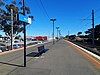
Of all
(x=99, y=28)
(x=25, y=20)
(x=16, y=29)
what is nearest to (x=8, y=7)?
(x=16, y=29)

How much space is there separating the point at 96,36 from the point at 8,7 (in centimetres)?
4269

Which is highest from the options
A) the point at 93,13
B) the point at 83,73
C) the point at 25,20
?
the point at 93,13

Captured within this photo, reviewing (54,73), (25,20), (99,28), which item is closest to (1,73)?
(54,73)

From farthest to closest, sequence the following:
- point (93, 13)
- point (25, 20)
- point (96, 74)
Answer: point (93, 13) < point (25, 20) < point (96, 74)

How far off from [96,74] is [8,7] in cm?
5945

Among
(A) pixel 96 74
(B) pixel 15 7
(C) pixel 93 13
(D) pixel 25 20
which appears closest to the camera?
(A) pixel 96 74

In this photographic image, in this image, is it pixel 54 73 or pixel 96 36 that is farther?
pixel 96 36

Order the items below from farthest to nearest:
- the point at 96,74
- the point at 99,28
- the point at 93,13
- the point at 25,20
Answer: the point at 99,28 < the point at 93,13 < the point at 25,20 < the point at 96,74

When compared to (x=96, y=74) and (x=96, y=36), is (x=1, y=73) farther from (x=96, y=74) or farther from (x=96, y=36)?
(x=96, y=36)

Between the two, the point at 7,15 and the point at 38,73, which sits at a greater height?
the point at 7,15

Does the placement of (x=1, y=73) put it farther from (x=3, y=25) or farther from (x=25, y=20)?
(x=3, y=25)

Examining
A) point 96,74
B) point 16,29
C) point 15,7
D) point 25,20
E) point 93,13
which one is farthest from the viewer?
point 16,29

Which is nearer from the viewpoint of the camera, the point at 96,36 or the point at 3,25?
the point at 3,25

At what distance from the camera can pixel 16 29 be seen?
2970 inches
